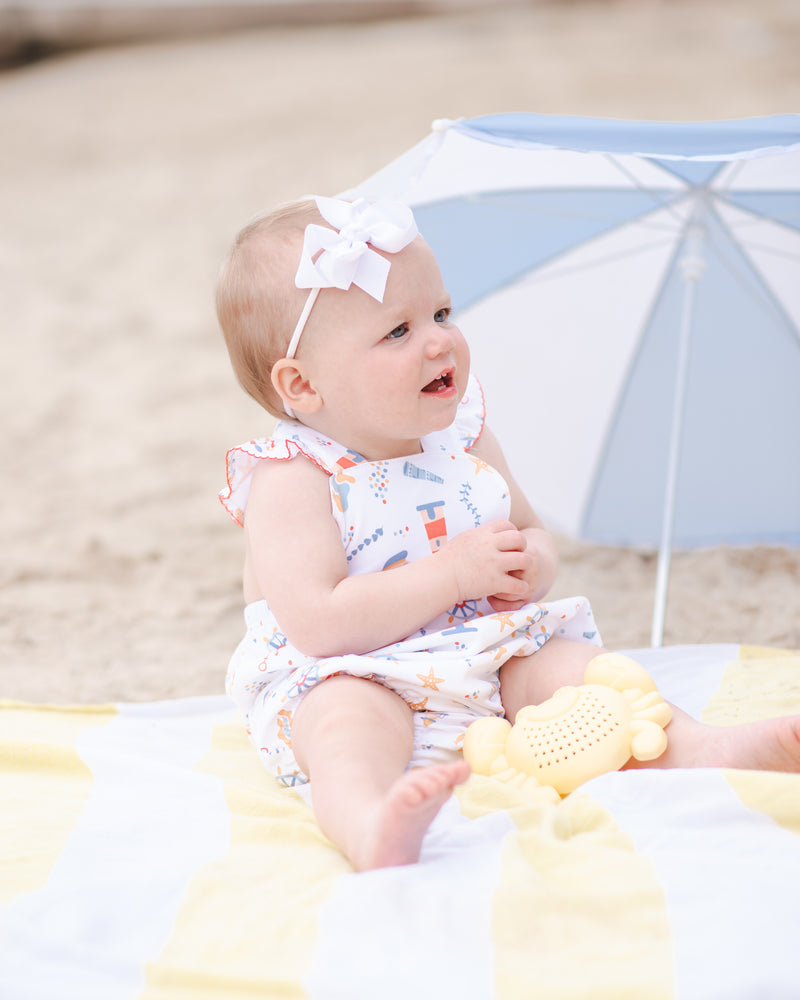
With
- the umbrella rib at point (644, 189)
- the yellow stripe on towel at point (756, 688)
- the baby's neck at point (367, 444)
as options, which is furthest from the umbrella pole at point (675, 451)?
the baby's neck at point (367, 444)

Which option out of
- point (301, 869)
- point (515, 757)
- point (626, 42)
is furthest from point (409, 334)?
point (626, 42)

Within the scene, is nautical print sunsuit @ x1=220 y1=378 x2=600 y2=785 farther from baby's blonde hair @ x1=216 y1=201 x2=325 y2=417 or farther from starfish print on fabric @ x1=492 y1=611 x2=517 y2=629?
baby's blonde hair @ x1=216 y1=201 x2=325 y2=417

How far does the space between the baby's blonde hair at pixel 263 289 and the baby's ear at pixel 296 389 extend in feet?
0.09

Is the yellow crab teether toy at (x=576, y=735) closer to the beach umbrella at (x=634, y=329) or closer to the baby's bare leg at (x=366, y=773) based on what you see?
the baby's bare leg at (x=366, y=773)

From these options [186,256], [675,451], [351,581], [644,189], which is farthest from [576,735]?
[186,256]

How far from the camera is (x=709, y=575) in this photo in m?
2.75

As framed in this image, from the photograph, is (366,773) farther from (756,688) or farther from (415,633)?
(756,688)

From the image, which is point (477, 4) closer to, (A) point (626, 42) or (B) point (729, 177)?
(A) point (626, 42)

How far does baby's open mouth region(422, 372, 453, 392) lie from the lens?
168 centimetres

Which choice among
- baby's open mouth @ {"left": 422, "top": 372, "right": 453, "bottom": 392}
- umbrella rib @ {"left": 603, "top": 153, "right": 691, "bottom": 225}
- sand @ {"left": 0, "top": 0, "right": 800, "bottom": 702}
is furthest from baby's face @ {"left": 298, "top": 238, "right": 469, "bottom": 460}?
sand @ {"left": 0, "top": 0, "right": 800, "bottom": 702}

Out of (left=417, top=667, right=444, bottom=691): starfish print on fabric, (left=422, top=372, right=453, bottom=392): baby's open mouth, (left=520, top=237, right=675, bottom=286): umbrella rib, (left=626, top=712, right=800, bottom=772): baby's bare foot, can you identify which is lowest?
(left=626, top=712, right=800, bottom=772): baby's bare foot

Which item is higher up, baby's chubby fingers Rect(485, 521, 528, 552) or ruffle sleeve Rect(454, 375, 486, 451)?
ruffle sleeve Rect(454, 375, 486, 451)

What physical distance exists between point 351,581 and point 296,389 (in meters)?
0.32

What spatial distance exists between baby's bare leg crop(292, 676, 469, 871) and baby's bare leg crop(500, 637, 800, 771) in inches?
8.0
